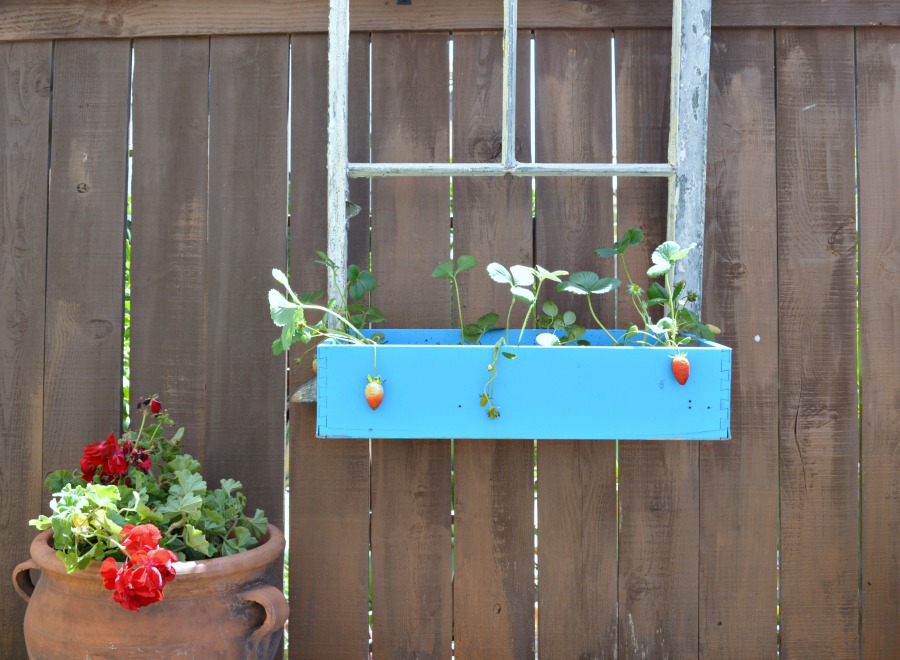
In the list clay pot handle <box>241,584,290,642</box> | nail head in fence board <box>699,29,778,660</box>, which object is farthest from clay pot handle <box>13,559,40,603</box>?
nail head in fence board <box>699,29,778,660</box>

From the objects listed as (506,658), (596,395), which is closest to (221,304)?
(596,395)

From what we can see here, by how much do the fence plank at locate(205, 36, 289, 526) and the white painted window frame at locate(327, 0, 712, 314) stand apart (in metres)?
0.25

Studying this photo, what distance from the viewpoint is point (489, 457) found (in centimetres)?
176

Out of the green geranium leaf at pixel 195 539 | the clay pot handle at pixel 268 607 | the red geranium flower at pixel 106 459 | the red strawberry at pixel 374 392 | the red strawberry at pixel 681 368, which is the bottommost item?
the clay pot handle at pixel 268 607

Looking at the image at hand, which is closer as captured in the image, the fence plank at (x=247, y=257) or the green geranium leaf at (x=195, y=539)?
the green geranium leaf at (x=195, y=539)

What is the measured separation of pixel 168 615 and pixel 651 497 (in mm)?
1025

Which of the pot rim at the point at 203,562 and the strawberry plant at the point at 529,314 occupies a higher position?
the strawberry plant at the point at 529,314

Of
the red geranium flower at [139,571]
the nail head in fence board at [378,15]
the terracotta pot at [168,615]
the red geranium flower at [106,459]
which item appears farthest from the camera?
the nail head in fence board at [378,15]

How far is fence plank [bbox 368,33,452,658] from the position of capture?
1760 millimetres

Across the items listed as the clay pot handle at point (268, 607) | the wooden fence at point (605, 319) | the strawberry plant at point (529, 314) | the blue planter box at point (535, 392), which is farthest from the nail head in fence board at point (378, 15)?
the clay pot handle at point (268, 607)

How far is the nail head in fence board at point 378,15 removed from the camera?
1.74m

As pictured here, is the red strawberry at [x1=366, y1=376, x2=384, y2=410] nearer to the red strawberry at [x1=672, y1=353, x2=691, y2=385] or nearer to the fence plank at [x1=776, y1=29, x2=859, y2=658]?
the red strawberry at [x1=672, y1=353, x2=691, y2=385]

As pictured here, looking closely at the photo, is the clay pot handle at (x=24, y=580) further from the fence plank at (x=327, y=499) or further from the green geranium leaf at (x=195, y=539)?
the fence plank at (x=327, y=499)

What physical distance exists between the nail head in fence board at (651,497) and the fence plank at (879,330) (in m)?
0.40
